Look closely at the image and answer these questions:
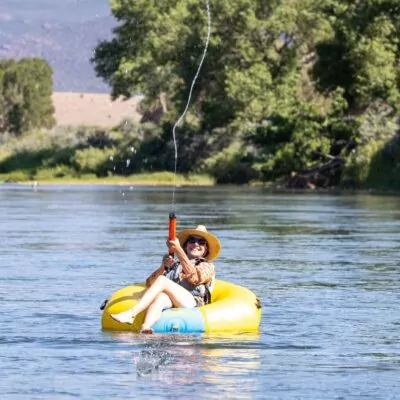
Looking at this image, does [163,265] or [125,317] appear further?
[163,265]

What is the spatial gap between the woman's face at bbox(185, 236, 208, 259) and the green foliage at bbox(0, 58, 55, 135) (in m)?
116

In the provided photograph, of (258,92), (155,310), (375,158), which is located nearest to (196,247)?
(155,310)

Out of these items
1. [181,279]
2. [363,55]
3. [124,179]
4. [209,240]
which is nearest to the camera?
[181,279]

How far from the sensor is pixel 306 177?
6744 centimetres

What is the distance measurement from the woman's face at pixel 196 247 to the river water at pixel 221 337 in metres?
1.04

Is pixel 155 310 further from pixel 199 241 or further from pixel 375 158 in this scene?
pixel 375 158

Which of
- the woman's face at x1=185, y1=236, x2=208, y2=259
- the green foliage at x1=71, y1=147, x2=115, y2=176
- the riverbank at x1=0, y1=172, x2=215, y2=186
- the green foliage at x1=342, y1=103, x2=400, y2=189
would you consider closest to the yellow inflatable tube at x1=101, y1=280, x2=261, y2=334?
the woman's face at x1=185, y1=236, x2=208, y2=259

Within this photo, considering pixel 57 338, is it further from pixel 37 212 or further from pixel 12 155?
pixel 12 155

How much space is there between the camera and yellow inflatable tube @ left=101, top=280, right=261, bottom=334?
15.4 m

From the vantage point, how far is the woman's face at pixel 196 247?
16344mm

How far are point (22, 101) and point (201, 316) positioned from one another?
119m

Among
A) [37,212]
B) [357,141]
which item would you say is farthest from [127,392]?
[357,141]

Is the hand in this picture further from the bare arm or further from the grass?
the grass

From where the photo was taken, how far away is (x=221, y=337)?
15.5 meters
